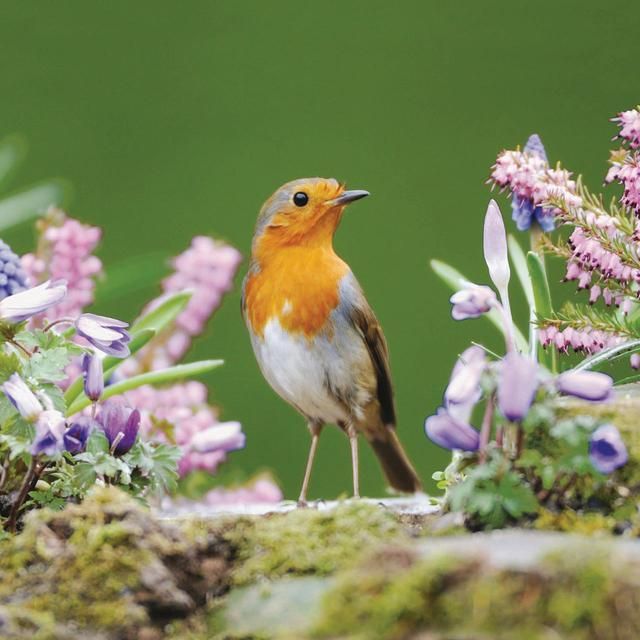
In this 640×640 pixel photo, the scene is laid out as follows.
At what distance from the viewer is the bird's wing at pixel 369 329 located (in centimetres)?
211

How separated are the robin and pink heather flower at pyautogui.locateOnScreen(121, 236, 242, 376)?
0.17 m

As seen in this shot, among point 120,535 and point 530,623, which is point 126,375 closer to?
point 120,535

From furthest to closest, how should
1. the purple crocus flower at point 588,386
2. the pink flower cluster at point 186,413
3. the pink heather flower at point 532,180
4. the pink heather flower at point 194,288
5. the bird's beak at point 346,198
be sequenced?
the pink heather flower at point 194,288 → the pink flower cluster at point 186,413 → the bird's beak at point 346,198 → the pink heather flower at point 532,180 → the purple crocus flower at point 588,386

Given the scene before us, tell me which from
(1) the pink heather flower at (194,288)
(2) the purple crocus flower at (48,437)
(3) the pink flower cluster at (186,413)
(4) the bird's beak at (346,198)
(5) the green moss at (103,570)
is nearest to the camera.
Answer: (5) the green moss at (103,570)

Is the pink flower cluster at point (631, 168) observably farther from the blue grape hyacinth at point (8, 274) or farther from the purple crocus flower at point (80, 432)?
the blue grape hyacinth at point (8, 274)

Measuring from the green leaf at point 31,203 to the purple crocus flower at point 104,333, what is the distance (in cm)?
122

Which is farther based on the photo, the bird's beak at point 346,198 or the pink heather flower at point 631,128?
the bird's beak at point 346,198

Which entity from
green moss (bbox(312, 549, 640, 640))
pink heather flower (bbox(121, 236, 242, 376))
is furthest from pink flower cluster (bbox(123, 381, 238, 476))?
green moss (bbox(312, 549, 640, 640))

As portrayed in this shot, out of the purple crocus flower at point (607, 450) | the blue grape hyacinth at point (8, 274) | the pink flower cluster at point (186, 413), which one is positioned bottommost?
the pink flower cluster at point (186, 413)

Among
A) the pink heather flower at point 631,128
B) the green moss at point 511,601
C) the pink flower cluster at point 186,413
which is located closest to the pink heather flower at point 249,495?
the pink flower cluster at point 186,413

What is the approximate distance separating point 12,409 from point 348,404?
2.82 feet

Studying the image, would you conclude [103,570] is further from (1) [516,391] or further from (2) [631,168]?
(2) [631,168]

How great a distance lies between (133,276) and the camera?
8.16ft

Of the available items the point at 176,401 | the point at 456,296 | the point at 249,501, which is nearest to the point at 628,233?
the point at 456,296
